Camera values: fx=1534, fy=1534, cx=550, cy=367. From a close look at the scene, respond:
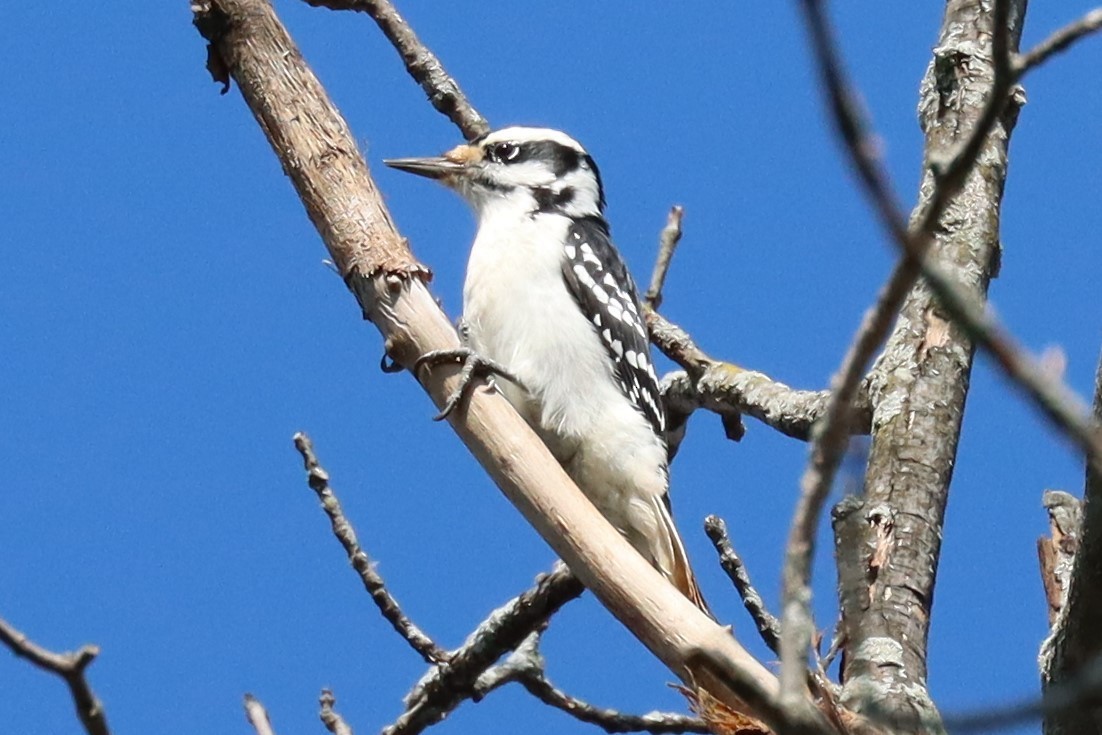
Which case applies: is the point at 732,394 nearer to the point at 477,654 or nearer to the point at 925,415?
the point at 925,415

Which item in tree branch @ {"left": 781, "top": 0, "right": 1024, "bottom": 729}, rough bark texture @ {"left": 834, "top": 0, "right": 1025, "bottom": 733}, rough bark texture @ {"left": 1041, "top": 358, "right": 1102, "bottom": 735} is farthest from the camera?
rough bark texture @ {"left": 834, "top": 0, "right": 1025, "bottom": 733}

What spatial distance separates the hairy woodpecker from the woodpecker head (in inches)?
3.0

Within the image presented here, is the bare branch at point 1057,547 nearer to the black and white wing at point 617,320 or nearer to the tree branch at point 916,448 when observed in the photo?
the tree branch at point 916,448

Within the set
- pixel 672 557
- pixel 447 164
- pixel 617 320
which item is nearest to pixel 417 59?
pixel 447 164

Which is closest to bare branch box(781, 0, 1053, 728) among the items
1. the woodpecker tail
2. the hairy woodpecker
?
the woodpecker tail

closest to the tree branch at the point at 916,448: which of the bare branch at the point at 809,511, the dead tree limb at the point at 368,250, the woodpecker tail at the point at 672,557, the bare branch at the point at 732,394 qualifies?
the bare branch at the point at 809,511

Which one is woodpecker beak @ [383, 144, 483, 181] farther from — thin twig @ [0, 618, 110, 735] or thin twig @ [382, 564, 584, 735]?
thin twig @ [0, 618, 110, 735]

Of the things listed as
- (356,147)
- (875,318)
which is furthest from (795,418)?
(875,318)

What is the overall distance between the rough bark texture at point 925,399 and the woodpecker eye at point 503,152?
5.31ft

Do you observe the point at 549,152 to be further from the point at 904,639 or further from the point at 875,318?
the point at 875,318

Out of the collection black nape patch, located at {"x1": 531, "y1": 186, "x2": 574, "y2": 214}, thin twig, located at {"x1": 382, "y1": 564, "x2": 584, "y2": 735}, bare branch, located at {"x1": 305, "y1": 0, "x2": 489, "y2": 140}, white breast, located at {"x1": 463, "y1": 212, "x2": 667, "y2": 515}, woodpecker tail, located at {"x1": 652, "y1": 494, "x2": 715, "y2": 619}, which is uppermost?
bare branch, located at {"x1": 305, "y1": 0, "x2": 489, "y2": 140}

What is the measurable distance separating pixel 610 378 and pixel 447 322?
1.40 metres

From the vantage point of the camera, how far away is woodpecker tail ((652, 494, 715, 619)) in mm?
5059

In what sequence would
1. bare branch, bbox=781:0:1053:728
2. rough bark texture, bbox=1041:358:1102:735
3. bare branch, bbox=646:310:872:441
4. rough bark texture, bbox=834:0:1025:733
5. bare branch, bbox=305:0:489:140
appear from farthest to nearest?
bare branch, bbox=305:0:489:140, bare branch, bbox=646:310:872:441, rough bark texture, bbox=834:0:1025:733, rough bark texture, bbox=1041:358:1102:735, bare branch, bbox=781:0:1053:728
